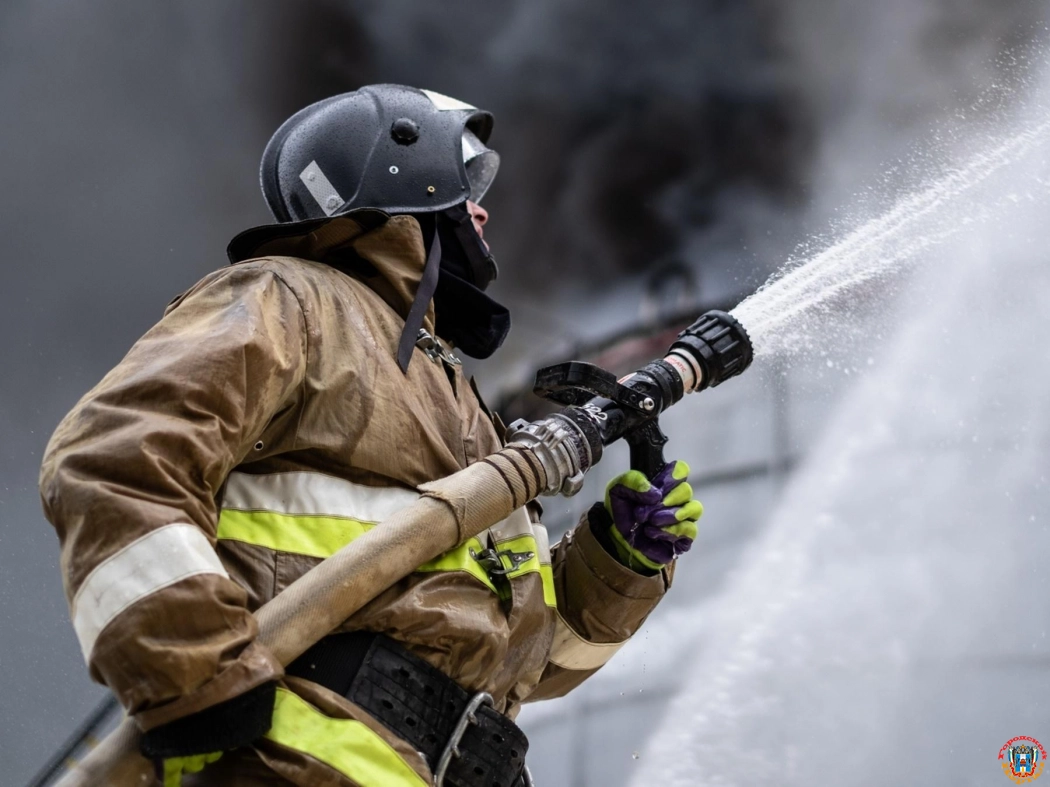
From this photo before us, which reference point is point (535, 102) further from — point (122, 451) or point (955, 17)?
point (122, 451)

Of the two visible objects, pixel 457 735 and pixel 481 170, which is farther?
pixel 481 170

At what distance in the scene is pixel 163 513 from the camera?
1.83m

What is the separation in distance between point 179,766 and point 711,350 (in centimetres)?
156

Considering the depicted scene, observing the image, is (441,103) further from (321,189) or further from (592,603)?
(592,603)

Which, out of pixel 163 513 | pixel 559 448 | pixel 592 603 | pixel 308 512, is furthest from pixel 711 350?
pixel 163 513

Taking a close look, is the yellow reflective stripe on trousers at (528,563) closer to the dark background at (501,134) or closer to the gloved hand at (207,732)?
the gloved hand at (207,732)

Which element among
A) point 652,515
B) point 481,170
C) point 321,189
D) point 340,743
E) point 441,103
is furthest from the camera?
point 481,170

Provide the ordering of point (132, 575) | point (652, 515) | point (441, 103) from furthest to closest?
point (441, 103) → point (652, 515) → point (132, 575)

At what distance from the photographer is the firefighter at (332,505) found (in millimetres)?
1795

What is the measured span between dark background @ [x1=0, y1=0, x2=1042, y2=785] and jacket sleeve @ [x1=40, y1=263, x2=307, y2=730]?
3.22 meters

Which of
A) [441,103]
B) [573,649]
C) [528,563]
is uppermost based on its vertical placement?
[441,103]

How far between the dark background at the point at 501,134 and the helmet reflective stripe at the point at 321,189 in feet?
9.06

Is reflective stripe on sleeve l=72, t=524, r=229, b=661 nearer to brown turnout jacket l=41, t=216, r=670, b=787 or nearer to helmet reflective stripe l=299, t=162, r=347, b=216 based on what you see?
brown turnout jacket l=41, t=216, r=670, b=787

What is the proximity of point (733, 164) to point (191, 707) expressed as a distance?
4671mm
